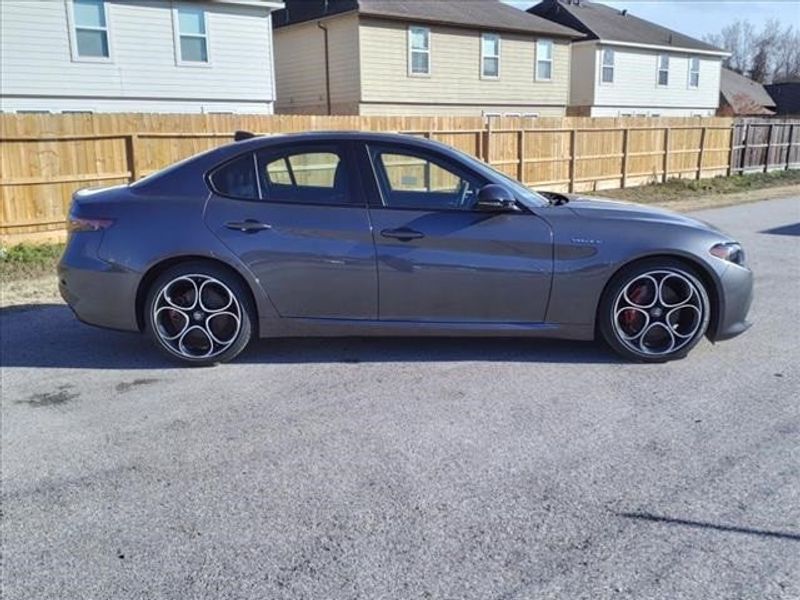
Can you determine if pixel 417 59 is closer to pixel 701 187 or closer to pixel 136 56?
pixel 136 56

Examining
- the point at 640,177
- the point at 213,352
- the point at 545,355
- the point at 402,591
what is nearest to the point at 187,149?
the point at 213,352

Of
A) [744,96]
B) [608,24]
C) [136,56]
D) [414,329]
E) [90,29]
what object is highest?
[608,24]

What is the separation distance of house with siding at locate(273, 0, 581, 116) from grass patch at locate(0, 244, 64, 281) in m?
15.6

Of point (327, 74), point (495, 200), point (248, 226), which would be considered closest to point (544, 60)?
point (327, 74)

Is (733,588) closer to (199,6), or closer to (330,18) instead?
(199,6)

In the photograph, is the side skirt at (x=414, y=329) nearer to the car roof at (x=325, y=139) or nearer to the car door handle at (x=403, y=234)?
the car door handle at (x=403, y=234)

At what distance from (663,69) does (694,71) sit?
2.83 metres

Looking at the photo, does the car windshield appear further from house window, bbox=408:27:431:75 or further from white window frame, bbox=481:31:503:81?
white window frame, bbox=481:31:503:81

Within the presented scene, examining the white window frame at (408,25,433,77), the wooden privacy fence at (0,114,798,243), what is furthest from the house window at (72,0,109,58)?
the white window frame at (408,25,433,77)

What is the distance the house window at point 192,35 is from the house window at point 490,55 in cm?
1101

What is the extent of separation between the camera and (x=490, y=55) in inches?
1045

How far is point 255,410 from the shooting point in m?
4.23

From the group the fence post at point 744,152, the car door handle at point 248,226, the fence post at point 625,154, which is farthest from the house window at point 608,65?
the car door handle at point 248,226

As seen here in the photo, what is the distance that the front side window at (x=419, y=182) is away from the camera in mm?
4867
